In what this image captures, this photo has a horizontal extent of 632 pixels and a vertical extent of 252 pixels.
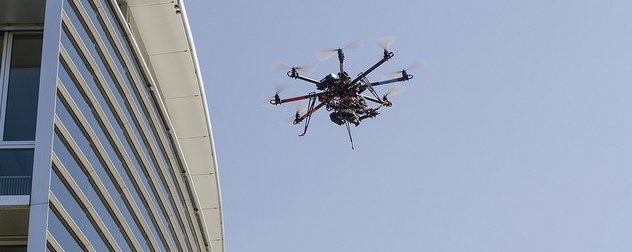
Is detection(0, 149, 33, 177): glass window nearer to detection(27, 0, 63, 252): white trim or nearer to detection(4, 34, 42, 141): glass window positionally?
detection(27, 0, 63, 252): white trim

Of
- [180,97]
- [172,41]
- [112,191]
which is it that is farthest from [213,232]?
[112,191]

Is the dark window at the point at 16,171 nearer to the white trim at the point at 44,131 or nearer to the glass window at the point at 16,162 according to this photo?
the glass window at the point at 16,162

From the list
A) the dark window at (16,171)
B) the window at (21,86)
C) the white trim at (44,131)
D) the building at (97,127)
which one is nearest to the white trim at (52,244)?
the building at (97,127)

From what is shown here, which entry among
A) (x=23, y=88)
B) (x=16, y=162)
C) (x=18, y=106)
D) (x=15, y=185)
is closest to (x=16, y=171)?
(x=16, y=162)

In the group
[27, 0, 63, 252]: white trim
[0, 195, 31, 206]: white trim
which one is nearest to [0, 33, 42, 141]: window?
[27, 0, 63, 252]: white trim

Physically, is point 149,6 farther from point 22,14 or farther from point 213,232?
point 213,232

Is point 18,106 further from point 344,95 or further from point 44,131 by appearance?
point 344,95
